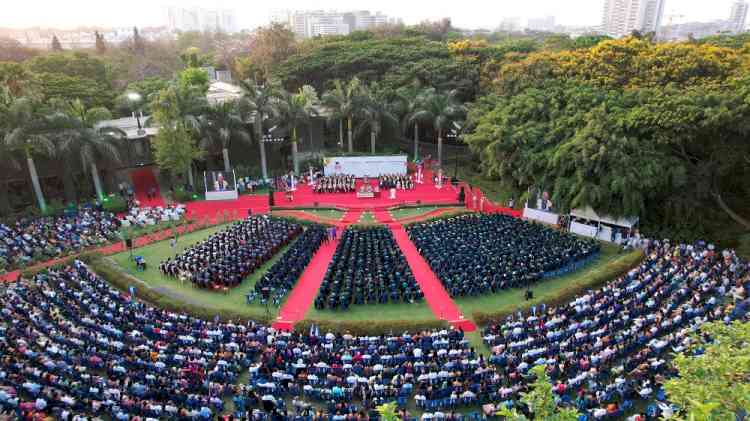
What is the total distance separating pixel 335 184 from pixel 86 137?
2101cm

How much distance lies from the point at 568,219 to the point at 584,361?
18.7 meters

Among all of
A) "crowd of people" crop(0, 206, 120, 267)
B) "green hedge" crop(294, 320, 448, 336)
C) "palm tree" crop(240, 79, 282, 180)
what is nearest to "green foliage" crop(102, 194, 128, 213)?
"crowd of people" crop(0, 206, 120, 267)

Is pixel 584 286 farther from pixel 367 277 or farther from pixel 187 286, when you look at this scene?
pixel 187 286

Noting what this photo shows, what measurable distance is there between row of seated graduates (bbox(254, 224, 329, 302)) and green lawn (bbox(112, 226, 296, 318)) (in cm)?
98

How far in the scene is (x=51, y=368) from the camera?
728 inches

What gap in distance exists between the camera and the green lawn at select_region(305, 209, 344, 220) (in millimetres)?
39469

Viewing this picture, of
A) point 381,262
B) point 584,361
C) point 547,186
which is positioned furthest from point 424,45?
point 584,361

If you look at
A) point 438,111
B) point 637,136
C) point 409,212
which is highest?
point 637,136

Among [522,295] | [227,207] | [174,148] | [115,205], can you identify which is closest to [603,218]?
[522,295]

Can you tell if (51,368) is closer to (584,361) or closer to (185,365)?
(185,365)

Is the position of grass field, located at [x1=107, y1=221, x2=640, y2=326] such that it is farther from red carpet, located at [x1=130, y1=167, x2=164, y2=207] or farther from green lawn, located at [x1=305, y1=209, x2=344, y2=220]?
red carpet, located at [x1=130, y1=167, x2=164, y2=207]

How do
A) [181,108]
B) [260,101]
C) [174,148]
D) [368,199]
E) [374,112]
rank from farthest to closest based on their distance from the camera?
[374,112] < [260,101] < [368,199] < [181,108] < [174,148]

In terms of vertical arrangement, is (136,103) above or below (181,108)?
below

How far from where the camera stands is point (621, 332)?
20.4 m
